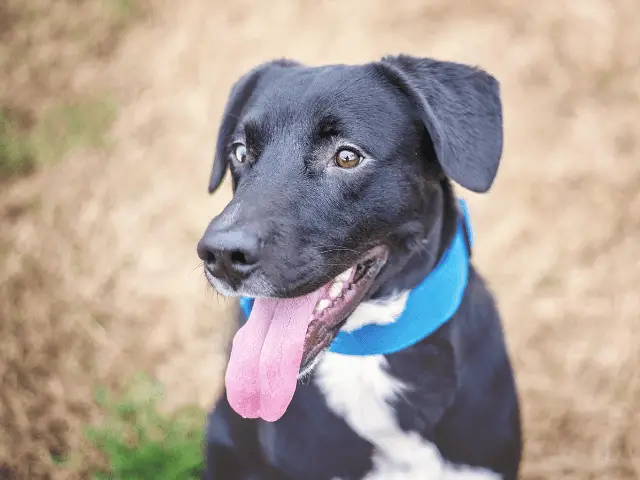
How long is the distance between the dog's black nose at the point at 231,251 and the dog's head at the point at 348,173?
0.04 meters

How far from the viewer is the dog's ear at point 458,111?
8.09 ft

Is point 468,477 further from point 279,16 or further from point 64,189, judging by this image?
point 279,16

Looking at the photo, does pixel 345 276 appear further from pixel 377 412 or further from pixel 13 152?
pixel 13 152

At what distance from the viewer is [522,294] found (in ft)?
15.1

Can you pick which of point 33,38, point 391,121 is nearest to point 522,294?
point 391,121

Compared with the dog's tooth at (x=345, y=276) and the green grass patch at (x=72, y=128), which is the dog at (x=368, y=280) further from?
the green grass patch at (x=72, y=128)

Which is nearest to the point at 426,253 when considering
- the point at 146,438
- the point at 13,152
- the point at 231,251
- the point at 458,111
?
the point at 458,111

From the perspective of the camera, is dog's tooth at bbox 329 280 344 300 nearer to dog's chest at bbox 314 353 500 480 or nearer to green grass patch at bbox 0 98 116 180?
dog's chest at bbox 314 353 500 480

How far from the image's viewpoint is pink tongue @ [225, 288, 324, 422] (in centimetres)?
238

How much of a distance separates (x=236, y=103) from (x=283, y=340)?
1.10m

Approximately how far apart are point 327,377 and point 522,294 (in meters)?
2.24

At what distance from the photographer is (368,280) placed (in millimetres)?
2576

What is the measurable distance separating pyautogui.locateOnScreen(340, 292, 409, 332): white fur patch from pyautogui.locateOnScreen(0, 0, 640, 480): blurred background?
4.79ft

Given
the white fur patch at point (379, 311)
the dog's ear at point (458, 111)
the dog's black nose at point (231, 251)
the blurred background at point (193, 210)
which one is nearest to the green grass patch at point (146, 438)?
the blurred background at point (193, 210)
